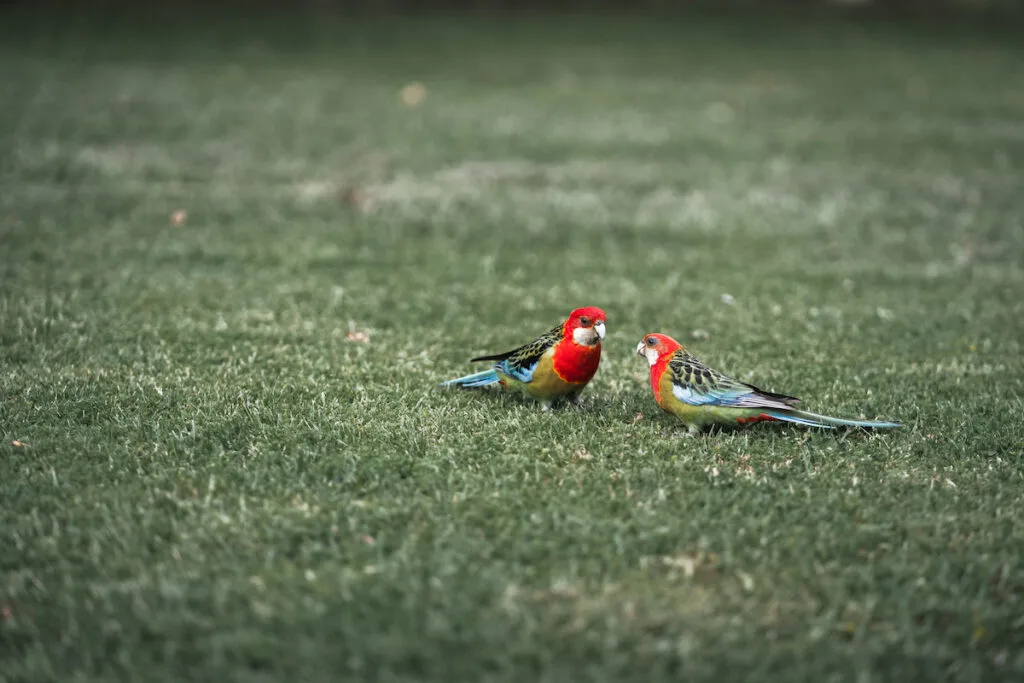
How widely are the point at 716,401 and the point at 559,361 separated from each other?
747mm

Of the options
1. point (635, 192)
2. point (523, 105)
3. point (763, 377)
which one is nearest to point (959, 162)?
point (635, 192)

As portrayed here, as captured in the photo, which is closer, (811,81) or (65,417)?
(65,417)

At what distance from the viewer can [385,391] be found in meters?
5.02

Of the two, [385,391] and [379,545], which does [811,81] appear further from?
[379,545]

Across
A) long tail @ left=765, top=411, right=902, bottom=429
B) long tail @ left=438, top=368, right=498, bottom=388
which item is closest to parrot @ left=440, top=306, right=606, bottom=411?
long tail @ left=438, top=368, right=498, bottom=388

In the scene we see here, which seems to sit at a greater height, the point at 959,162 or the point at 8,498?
the point at 959,162

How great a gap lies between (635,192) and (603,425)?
217 inches

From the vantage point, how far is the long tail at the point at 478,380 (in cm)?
498

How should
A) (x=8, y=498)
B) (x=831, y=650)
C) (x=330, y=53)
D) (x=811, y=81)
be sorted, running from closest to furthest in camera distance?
(x=831, y=650), (x=8, y=498), (x=811, y=81), (x=330, y=53)

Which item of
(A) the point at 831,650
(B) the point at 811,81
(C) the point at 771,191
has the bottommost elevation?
(A) the point at 831,650

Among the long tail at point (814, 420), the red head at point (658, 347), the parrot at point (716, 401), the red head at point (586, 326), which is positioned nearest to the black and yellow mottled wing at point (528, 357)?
the red head at point (586, 326)

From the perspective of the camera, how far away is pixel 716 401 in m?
4.34

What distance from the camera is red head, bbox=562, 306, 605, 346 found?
445 cm

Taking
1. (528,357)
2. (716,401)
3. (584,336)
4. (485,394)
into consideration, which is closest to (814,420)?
(716,401)
